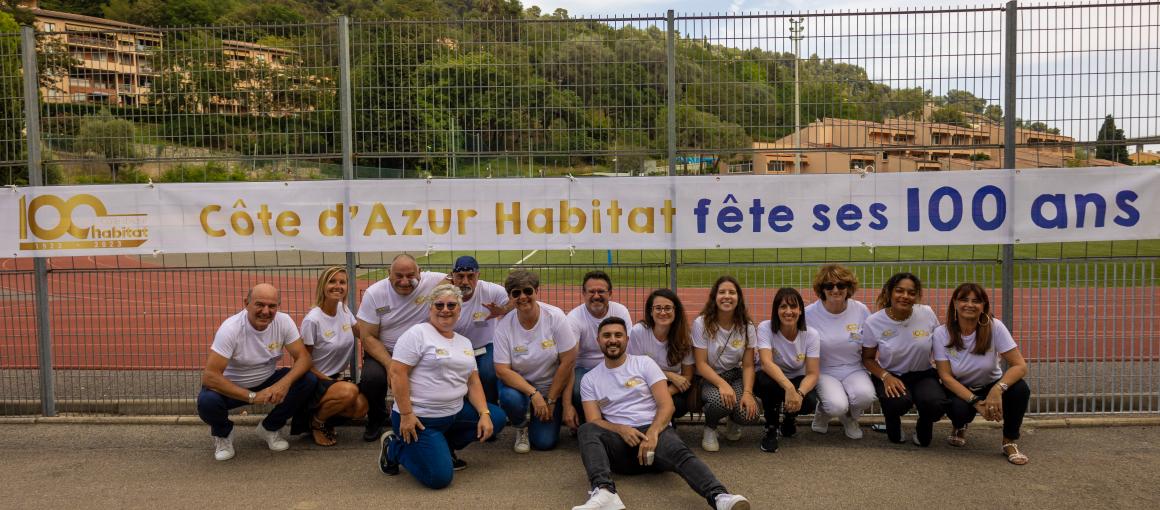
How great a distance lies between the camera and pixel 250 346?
5.54m

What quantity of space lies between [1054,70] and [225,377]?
620 centimetres

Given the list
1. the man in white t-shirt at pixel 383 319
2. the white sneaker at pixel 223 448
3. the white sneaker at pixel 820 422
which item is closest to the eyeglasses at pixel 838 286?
the white sneaker at pixel 820 422

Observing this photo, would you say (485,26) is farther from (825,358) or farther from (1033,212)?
(1033,212)

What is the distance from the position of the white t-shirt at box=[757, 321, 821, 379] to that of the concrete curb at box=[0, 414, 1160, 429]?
75cm

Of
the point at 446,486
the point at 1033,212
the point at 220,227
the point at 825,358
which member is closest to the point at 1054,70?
the point at 1033,212

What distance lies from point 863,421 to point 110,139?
6.21 meters

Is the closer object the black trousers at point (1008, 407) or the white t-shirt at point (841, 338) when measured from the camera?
the black trousers at point (1008, 407)

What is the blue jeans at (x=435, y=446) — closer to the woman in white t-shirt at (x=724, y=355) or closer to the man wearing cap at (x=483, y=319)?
the man wearing cap at (x=483, y=319)

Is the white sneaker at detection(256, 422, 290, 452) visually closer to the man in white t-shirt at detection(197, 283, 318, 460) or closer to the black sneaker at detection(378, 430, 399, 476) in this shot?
the man in white t-shirt at detection(197, 283, 318, 460)

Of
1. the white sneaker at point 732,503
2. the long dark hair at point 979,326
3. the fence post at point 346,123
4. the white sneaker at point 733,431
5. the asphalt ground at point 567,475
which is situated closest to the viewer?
the white sneaker at point 732,503

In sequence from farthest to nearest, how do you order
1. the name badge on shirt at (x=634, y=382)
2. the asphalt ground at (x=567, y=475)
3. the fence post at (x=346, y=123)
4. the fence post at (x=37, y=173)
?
the fence post at (x=37, y=173) < the fence post at (x=346, y=123) < the name badge on shirt at (x=634, y=382) < the asphalt ground at (x=567, y=475)

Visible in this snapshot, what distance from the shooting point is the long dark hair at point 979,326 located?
5.34 m

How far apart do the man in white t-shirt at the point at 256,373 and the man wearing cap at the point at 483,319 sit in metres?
1.12

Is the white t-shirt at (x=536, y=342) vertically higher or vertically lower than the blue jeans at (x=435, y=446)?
higher
